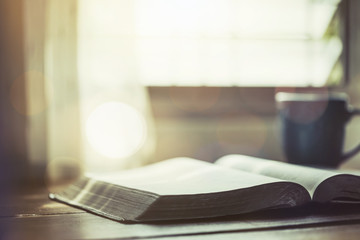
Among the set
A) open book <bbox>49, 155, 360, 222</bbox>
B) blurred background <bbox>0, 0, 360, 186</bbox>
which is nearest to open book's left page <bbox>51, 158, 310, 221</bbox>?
open book <bbox>49, 155, 360, 222</bbox>

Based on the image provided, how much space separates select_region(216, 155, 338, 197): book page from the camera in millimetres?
509

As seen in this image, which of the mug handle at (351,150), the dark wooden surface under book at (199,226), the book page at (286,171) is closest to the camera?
the dark wooden surface under book at (199,226)

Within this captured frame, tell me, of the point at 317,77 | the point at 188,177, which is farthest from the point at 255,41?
the point at 188,177

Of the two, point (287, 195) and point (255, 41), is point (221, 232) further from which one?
point (255, 41)

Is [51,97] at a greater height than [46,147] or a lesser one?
greater

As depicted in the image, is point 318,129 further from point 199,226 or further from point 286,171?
point 199,226

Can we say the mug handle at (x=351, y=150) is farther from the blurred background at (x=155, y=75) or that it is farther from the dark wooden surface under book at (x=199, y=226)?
the blurred background at (x=155, y=75)

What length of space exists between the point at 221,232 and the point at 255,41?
59.0 inches

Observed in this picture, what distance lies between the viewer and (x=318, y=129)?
832mm

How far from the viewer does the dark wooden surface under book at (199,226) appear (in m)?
0.40

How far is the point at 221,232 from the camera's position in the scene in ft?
1.32

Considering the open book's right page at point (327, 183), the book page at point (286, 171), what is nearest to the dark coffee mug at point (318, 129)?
the book page at point (286, 171)

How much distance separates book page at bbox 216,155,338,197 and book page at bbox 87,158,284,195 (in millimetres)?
46

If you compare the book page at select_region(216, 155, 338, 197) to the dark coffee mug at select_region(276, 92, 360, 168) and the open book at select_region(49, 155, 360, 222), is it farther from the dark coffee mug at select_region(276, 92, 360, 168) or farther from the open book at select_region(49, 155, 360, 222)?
the dark coffee mug at select_region(276, 92, 360, 168)
